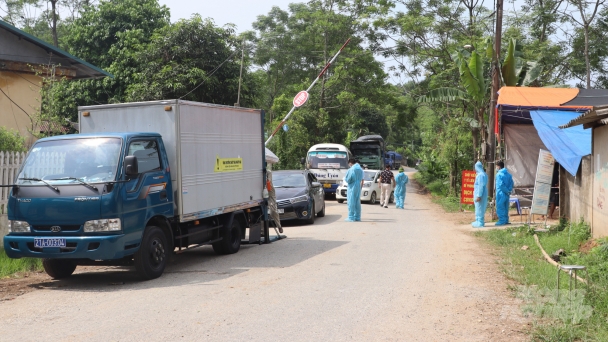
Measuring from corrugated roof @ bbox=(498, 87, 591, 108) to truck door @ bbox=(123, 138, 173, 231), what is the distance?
11460 mm

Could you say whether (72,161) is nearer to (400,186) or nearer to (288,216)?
(288,216)

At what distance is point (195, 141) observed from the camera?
10648 mm

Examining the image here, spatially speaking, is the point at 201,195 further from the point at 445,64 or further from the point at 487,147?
the point at 445,64

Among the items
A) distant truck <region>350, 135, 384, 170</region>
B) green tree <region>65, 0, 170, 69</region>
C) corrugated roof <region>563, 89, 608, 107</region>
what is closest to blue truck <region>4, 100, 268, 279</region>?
corrugated roof <region>563, 89, 608, 107</region>

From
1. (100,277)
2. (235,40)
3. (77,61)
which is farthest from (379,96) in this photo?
(100,277)

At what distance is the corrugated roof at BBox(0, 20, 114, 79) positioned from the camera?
16234mm

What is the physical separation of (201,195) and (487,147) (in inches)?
492

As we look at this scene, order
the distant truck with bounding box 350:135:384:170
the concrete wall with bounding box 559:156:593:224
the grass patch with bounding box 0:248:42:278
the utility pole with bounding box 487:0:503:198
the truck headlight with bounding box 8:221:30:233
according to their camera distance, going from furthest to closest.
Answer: the distant truck with bounding box 350:135:384:170, the utility pole with bounding box 487:0:503:198, the concrete wall with bounding box 559:156:593:224, the grass patch with bounding box 0:248:42:278, the truck headlight with bounding box 8:221:30:233

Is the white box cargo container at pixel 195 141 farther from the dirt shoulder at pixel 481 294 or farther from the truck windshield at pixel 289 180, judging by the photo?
the truck windshield at pixel 289 180

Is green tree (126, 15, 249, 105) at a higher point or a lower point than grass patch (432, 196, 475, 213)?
higher

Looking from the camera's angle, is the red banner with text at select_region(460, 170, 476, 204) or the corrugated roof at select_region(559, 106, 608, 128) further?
the red banner with text at select_region(460, 170, 476, 204)

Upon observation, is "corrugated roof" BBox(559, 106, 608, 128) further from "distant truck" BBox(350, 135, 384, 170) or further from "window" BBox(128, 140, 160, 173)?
"distant truck" BBox(350, 135, 384, 170)

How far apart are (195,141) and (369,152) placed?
110 feet

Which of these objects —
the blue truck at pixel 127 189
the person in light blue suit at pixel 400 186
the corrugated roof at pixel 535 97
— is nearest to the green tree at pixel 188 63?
the person in light blue suit at pixel 400 186
